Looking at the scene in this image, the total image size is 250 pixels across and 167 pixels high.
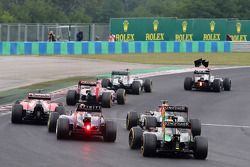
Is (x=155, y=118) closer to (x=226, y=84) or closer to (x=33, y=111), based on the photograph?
(x=33, y=111)

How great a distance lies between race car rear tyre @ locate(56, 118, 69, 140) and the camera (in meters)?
17.8

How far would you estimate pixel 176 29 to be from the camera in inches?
→ 2854

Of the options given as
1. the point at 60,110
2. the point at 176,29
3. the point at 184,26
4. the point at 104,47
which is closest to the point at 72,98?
the point at 60,110

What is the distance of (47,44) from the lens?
56562mm

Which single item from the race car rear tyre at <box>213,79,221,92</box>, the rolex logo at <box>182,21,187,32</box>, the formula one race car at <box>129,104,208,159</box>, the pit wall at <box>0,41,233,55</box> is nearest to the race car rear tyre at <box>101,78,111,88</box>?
the race car rear tyre at <box>213,79,221,92</box>

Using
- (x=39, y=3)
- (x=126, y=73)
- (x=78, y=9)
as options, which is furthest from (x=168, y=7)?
(x=126, y=73)

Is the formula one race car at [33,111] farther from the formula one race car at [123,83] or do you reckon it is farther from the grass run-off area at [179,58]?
the grass run-off area at [179,58]

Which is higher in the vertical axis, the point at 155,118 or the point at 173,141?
the point at 155,118

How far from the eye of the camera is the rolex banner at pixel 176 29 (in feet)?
236

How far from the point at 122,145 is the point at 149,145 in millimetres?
2057

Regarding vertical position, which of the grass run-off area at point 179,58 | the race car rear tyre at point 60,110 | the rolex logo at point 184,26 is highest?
the rolex logo at point 184,26

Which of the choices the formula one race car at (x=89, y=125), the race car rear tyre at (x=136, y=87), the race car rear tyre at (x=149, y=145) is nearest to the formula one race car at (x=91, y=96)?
the race car rear tyre at (x=136, y=87)

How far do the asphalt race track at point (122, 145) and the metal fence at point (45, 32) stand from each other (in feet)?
126

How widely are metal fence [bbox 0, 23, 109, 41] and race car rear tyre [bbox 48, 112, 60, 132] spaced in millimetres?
46278
